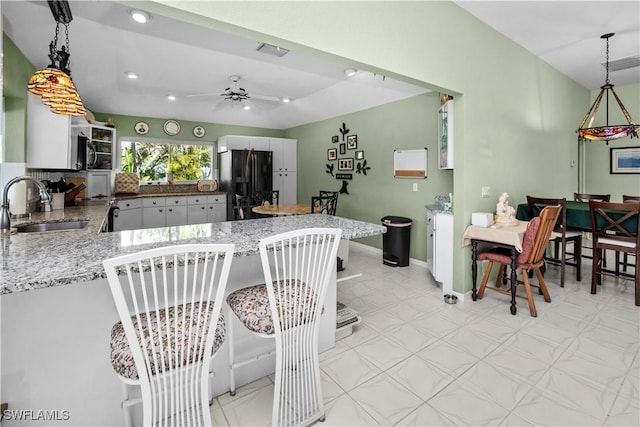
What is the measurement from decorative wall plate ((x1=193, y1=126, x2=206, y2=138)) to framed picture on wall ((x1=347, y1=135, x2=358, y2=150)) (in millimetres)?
3148

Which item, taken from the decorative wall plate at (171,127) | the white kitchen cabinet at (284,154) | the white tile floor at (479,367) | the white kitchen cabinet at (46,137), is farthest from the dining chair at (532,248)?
the decorative wall plate at (171,127)

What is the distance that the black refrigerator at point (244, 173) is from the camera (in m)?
6.20

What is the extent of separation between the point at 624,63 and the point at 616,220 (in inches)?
101

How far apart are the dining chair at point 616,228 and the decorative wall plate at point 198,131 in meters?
6.48

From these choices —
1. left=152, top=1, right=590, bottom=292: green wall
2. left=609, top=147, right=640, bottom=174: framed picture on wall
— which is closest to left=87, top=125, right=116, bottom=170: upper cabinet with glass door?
left=152, top=1, right=590, bottom=292: green wall

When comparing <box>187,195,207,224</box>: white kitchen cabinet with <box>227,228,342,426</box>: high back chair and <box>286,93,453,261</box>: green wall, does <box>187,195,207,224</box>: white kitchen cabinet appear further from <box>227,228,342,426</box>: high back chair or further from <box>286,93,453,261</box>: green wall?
<box>227,228,342,426</box>: high back chair

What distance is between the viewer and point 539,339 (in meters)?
2.45

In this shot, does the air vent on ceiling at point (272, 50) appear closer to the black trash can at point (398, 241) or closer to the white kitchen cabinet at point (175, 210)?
the black trash can at point (398, 241)

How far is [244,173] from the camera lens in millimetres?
6262

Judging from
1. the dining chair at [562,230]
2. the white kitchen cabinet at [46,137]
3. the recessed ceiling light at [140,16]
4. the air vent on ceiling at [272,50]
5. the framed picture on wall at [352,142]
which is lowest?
the dining chair at [562,230]

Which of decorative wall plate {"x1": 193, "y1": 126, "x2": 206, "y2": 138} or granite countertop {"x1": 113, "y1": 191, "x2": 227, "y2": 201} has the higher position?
decorative wall plate {"x1": 193, "y1": 126, "x2": 206, "y2": 138}

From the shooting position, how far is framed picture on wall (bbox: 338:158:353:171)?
570 cm

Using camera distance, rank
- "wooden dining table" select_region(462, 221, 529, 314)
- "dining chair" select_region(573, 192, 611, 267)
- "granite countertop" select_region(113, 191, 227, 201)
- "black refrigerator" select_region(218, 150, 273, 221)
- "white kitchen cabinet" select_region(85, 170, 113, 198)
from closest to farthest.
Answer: "wooden dining table" select_region(462, 221, 529, 314) < "dining chair" select_region(573, 192, 611, 267) < "white kitchen cabinet" select_region(85, 170, 113, 198) < "granite countertop" select_region(113, 191, 227, 201) < "black refrigerator" select_region(218, 150, 273, 221)

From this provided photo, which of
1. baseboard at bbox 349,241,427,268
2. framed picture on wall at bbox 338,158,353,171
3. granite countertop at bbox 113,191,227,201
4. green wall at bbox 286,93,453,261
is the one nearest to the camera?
green wall at bbox 286,93,453,261
